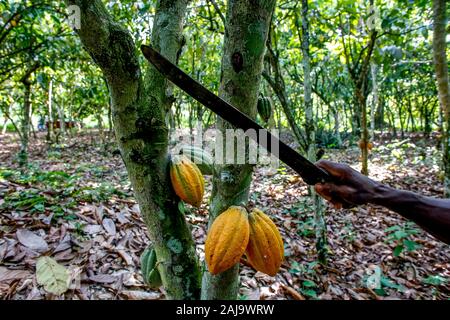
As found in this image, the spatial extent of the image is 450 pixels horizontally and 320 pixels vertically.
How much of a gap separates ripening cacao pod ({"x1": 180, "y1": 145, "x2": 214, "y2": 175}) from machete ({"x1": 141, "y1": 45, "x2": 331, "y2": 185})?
38 cm

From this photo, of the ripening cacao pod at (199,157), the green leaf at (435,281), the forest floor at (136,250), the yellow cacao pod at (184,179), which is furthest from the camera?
the green leaf at (435,281)

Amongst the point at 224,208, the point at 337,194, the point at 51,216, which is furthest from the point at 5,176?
the point at 337,194

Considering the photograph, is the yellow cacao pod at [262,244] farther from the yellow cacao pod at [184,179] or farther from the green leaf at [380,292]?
the green leaf at [380,292]

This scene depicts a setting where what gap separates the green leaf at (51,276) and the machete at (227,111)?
153cm

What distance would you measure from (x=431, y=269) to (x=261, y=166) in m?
4.20

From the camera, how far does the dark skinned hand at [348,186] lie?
80cm

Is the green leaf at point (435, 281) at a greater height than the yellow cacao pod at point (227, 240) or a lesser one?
lesser

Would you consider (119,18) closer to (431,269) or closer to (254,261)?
(254,261)

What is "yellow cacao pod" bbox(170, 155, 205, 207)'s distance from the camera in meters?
0.93

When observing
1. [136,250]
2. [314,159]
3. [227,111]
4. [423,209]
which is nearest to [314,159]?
[314,159]

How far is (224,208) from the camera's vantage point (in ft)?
2.92

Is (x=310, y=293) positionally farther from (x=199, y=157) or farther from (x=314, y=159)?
(x=199, y=157)

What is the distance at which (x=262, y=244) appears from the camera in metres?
0.88

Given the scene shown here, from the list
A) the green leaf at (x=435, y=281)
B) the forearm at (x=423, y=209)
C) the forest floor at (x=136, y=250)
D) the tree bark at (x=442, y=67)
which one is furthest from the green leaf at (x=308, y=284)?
the tree bark at (x=442, y=67)
